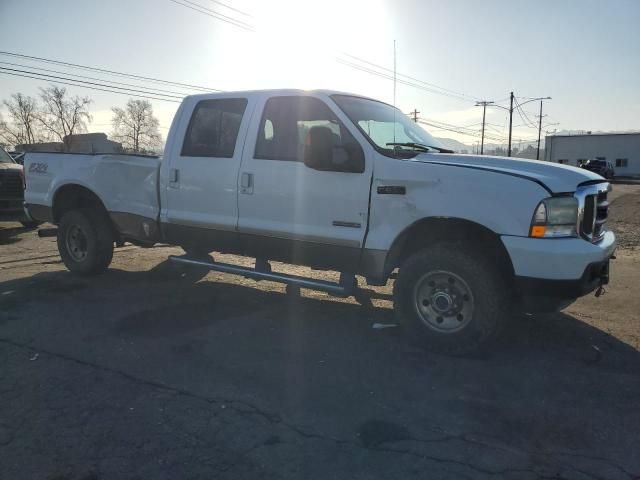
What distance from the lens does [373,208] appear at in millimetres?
4594

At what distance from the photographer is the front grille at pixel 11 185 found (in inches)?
441

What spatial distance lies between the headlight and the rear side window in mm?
3056

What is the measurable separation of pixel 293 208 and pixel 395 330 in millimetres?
1517

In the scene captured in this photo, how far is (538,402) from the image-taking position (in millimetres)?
3510

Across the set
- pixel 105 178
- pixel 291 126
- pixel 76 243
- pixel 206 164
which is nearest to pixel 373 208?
pixel 291 126

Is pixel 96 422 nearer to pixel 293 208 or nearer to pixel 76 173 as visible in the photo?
pixel 293 208

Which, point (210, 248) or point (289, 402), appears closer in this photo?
point (289, 402)

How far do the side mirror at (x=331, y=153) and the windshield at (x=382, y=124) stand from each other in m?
0.22

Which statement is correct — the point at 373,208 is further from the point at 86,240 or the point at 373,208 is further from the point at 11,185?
A: the point at 11,185

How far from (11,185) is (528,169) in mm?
10972

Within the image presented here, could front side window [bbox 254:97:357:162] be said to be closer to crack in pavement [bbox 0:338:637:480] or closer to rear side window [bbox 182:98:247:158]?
rear side window [bbox 182:98:247:158]

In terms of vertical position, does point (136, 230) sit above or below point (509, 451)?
above

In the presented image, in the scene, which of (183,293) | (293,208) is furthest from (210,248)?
(293,208)

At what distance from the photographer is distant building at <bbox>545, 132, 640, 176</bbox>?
69.2 meters
